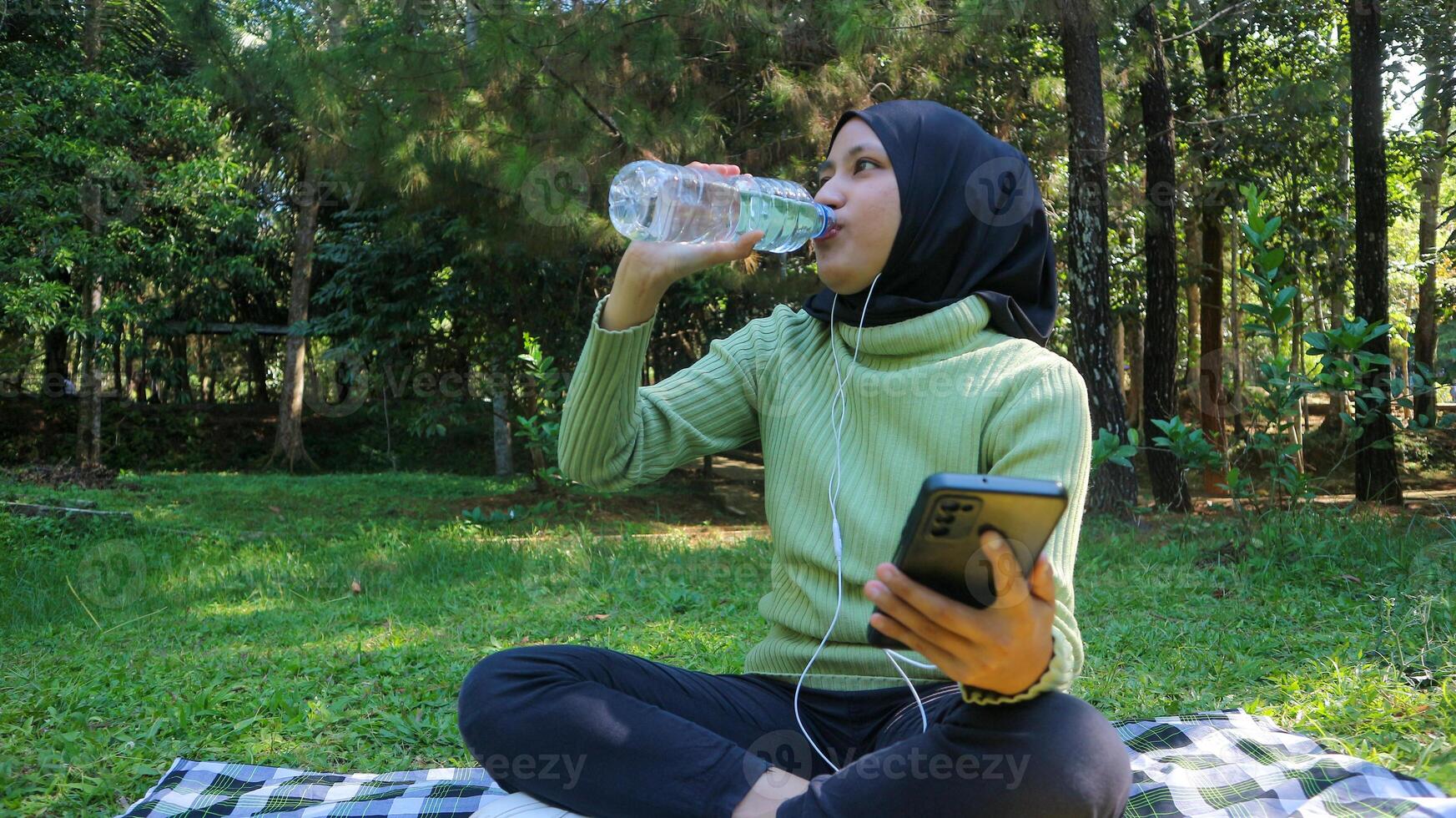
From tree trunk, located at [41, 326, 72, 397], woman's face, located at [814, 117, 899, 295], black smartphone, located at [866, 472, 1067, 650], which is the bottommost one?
black smartphone, located at [866, 472, 1067, 650]

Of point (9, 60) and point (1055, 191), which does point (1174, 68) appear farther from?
point (9, 60)

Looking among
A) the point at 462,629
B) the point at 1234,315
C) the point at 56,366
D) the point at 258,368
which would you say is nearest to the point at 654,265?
the point at 462,629

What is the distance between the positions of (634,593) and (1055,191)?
535 cm

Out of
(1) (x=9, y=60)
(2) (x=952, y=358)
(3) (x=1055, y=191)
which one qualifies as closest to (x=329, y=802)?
(2) (x=952, y=358)

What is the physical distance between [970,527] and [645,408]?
98 centimetres

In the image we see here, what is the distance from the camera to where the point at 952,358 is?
193 centimetres

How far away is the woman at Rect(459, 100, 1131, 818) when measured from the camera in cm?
158

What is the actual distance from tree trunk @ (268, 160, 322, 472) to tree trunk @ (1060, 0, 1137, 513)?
30.7ft

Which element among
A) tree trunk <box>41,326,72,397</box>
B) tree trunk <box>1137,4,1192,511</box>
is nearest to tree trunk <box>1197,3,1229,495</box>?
tree trunk <box>1137,4,1192,511</box>

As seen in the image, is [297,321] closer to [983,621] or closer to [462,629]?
[462,629]

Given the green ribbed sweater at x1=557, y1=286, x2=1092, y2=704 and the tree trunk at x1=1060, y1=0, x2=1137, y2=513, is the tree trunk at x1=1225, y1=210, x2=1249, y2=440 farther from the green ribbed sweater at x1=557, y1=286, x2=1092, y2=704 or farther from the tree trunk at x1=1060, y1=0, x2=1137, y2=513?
the green ribbed sweater at x1=557, y1=286, x2=1092, y2=704

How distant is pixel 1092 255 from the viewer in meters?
6.49

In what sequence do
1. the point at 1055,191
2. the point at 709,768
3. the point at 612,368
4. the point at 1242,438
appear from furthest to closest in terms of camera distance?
1. the point at 1055,191
2. the point at 1242,438
3. the point at 612,368
4. the point at 709,768

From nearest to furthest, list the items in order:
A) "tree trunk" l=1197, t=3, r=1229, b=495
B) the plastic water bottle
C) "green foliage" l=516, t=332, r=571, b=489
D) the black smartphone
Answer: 1. the black smartphone
2. the plastic water bottle
3. "green foliage" l=516, t=332, r=571, b=489
4. "tree trunk" l=1197, t=3, r=1229, b=495
